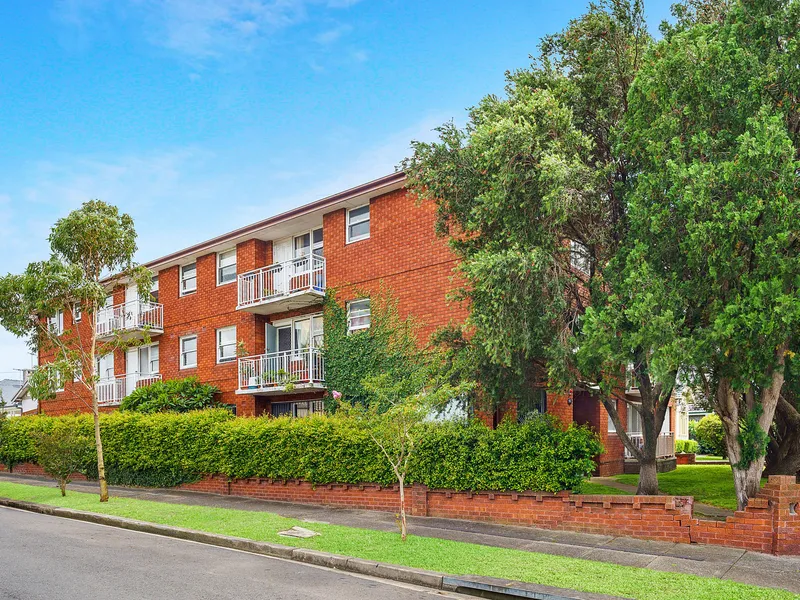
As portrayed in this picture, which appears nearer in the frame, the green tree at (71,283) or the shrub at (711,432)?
the green tree at (71,283)

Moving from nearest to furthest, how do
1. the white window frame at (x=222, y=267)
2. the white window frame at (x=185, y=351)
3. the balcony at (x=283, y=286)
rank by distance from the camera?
the balcony at (x=283, y=286)
the white window frame at (x=222, y=267)
the white window frame at (x=185, y=351)

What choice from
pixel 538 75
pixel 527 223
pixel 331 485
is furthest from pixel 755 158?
pixel 331 485

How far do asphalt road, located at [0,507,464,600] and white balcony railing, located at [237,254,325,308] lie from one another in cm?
1090

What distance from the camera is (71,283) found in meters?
17.8

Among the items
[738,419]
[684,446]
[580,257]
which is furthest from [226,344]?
[684,446]

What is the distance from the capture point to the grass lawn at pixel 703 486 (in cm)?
1547

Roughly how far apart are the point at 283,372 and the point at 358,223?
16.7ft

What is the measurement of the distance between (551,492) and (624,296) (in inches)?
156

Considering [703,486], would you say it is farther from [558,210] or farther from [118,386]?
[118,386]

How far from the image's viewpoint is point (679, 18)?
1373 cm

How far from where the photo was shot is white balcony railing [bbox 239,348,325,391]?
22.2 meters

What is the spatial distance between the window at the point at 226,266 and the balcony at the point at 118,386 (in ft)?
17.3

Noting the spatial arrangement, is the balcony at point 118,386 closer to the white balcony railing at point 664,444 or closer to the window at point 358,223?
the window at point 358,223

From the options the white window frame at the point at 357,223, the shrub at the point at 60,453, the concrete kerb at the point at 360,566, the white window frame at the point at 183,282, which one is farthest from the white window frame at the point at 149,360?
the concrete kerb at the point at 360,566
